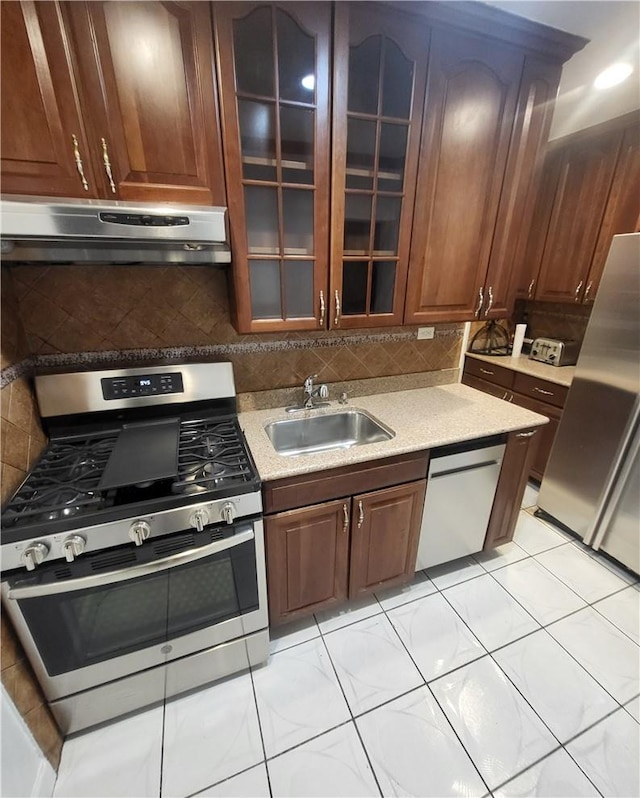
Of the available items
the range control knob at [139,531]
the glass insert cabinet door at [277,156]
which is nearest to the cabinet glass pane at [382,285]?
the glass insert cabinet door at [277,156]

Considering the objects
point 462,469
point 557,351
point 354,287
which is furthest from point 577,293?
point 354,287

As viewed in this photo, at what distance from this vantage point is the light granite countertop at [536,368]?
7.52 feet

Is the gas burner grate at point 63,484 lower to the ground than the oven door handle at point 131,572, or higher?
higher

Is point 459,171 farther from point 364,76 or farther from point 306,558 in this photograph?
point 306,558

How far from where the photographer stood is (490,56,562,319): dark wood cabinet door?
1368 mm

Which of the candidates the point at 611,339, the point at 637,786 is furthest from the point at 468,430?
the point at 637,786

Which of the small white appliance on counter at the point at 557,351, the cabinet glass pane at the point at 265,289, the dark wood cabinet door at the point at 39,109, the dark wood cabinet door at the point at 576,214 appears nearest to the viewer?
the dark wood cabinet door at the point at 39,109

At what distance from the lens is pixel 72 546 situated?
0.93 meters

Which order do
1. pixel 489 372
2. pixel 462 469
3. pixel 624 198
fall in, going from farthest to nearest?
1. pixel 489 372
2. pixel 624 198
3. pixel 462 469

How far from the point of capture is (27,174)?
3.01 ft

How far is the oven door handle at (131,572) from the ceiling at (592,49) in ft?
6.85

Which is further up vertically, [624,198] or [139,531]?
[624,198]

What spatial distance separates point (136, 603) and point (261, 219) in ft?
4.59

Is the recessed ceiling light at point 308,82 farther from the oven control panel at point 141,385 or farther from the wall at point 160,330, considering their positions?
the oven control panel at point 141,385
